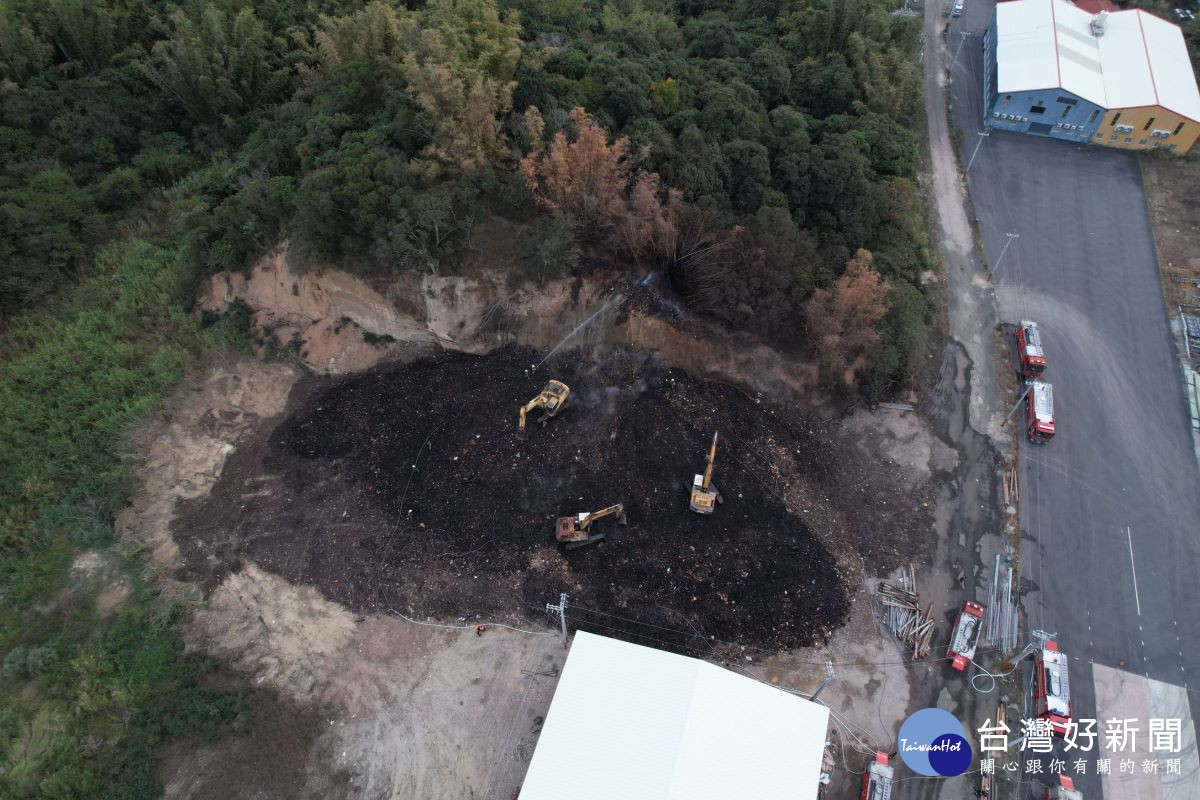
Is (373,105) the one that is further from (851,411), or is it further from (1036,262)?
(1036,262)

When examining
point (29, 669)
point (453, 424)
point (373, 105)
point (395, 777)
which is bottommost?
point (395, 777)

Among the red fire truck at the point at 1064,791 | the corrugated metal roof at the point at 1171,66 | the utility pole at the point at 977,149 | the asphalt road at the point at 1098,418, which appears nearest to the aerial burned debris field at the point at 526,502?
the red fire truck at the point at 1064,791

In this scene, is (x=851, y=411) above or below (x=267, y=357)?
below

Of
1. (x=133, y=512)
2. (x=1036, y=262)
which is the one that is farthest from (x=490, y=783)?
(x=1036, y=262)

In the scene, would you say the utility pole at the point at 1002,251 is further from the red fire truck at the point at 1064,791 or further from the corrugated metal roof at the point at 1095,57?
the red fire truck at the point at 1064,791

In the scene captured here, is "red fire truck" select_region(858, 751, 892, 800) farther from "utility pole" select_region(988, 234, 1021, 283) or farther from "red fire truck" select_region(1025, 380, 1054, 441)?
"utility pole" select_region(988, 234, 1021, 283)

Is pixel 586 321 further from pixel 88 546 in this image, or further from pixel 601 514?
pixel 88 546

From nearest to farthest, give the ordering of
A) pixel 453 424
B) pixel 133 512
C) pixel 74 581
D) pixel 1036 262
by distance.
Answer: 1. pixel 74 581
2. pixel 133 512
3. pixel 453 424
4. pixel 1036 262
